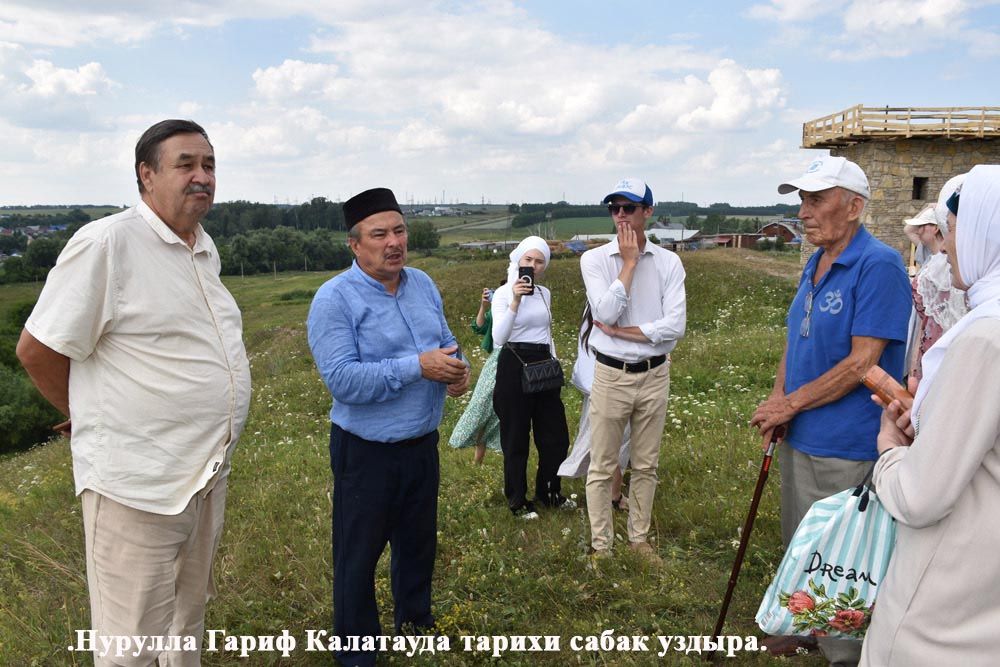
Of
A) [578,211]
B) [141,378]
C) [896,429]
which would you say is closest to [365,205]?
[141,378]

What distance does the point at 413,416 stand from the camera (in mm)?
3830

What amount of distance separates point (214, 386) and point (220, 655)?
77.2 inches

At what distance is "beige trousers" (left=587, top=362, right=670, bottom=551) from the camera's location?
5.05 metres

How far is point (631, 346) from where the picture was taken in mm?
5016

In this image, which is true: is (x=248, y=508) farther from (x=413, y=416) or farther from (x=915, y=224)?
(x=915, y=224)

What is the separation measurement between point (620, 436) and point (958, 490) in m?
3.21

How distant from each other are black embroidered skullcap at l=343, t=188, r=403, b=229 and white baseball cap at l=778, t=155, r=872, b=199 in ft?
7.59

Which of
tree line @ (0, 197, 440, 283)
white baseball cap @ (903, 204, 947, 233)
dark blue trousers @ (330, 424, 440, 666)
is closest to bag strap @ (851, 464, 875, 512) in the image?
dark blue trousers @ (330, 424, 440, 666)

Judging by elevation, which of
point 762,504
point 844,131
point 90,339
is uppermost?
point 844,131

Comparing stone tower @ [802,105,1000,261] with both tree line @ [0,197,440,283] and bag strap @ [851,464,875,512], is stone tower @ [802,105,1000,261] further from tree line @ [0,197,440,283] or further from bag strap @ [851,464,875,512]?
tree line @ [0,197,440,283]

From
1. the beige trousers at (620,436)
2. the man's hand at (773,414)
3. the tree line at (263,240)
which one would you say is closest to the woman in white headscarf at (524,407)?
the beige trousers at (620,436)

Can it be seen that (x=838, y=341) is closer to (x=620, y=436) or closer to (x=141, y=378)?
(x=620, y=436)

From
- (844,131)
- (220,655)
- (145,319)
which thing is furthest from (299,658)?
(844,131)

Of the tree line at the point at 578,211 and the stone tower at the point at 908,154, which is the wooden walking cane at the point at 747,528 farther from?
the tree line at the point at 578,211
